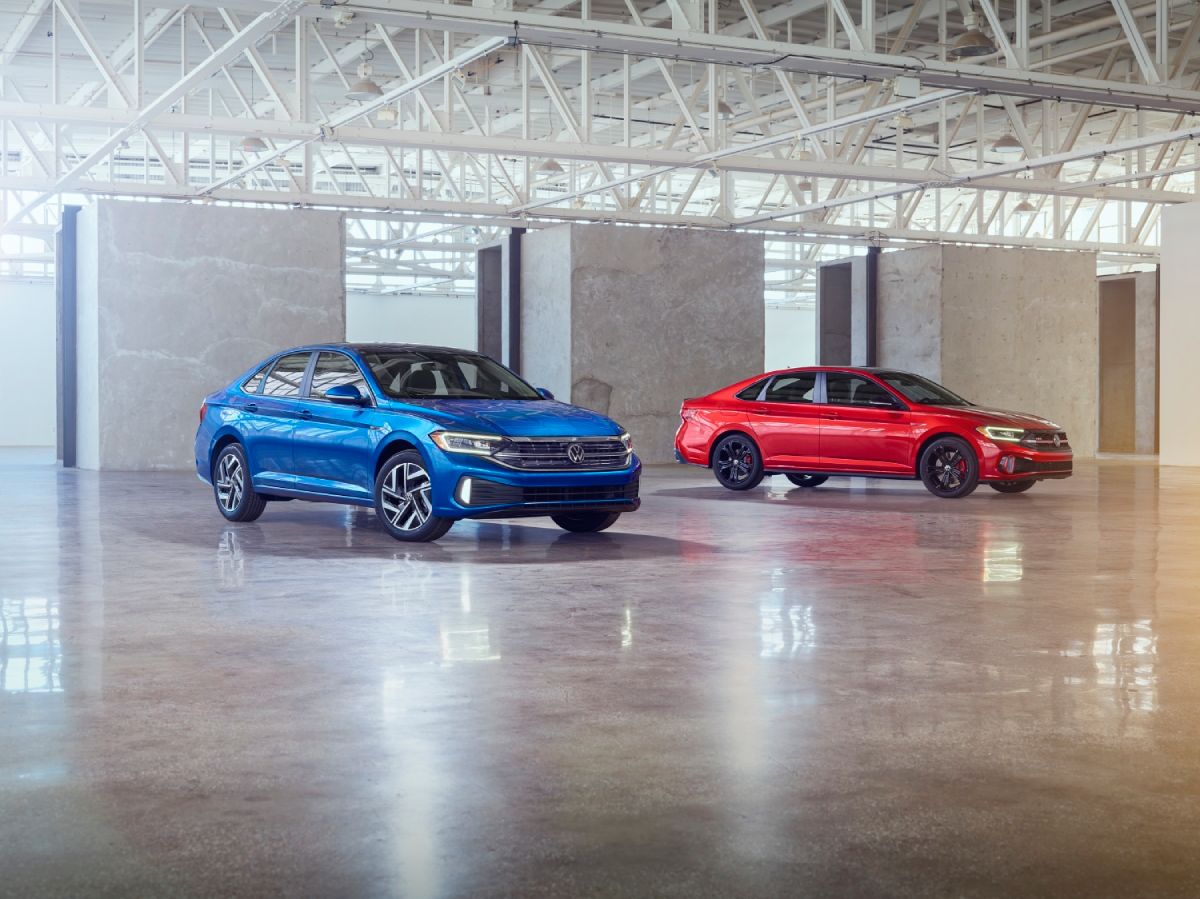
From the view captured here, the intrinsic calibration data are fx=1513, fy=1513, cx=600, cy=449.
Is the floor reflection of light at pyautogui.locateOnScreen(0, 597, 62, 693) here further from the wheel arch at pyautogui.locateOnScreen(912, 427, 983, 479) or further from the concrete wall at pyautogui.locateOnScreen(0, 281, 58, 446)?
the concrete wall at pyautogui.locateOnScreen(0, 281, 58, 446)

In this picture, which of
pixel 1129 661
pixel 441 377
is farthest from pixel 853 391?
pixel 1129 661

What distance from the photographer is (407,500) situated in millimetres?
10805

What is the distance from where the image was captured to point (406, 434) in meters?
10.8

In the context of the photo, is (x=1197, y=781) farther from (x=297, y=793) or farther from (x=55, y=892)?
(x=55, y=892)

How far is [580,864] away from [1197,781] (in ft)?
6.00

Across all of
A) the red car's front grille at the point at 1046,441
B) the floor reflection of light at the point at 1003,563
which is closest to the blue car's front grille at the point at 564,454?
the floor reflection of light at the point at 1003,563

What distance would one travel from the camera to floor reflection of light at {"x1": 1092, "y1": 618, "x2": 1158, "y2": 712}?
5.29m

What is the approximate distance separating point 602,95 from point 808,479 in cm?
1120

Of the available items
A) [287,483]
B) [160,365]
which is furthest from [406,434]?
[160,365]

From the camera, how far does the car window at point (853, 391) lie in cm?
1627

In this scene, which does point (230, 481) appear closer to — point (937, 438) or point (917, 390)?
point (937, 438)

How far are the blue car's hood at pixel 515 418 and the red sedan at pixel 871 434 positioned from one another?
5613 millimetres

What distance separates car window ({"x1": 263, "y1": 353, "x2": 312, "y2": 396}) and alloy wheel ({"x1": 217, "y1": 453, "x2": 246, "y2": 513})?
0.69 metres

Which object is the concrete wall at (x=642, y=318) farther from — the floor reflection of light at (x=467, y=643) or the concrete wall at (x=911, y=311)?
the floor reflection of light at (x=467, y=643)
